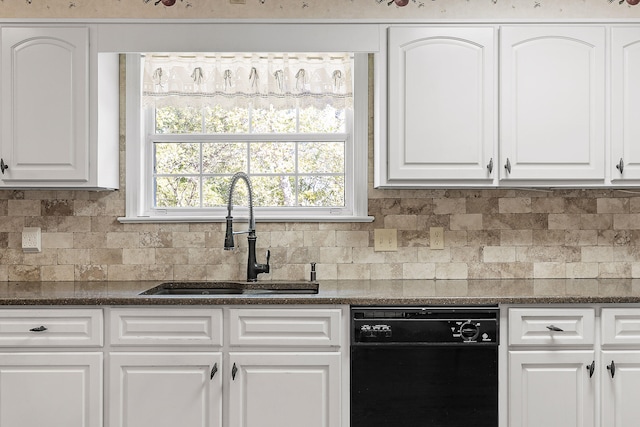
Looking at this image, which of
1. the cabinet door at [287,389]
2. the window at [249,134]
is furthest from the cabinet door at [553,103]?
the cabinet door at [287,389]

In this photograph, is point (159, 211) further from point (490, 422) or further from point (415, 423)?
point (490, 422)

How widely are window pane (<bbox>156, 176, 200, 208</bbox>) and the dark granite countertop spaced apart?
1.63ft

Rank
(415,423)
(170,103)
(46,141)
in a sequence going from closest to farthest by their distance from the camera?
1. (415,423)
2. (46,141)
3. (170,103)

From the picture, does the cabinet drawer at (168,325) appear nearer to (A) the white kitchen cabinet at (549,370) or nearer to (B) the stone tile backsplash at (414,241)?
(B) the stone tile backsplash at (414,241)

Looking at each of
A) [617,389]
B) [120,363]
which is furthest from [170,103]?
[617,389]

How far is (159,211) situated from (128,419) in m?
1.14

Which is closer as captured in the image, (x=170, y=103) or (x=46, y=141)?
(x=46, y=141)

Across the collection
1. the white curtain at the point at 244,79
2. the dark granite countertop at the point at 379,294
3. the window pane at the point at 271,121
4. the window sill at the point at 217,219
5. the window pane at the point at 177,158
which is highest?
the white curtain at the point at 244,79

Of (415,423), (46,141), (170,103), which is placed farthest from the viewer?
(170,103)

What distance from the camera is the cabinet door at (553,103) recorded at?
266 centimetres

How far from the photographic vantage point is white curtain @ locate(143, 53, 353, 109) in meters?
2.96

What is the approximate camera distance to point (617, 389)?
2.38 meters

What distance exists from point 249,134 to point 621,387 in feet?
7.00

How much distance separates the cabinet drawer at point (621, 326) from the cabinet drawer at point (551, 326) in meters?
0.06
